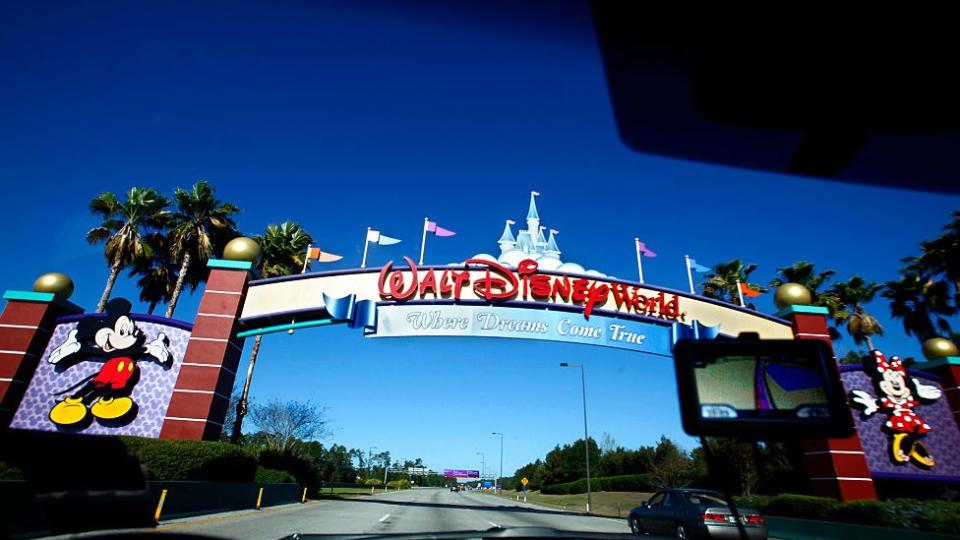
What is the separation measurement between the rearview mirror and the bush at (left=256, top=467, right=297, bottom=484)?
70.6ft

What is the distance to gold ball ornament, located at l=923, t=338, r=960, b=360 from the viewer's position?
19.5 metres

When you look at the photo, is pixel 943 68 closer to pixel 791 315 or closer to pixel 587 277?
pixel 587 277

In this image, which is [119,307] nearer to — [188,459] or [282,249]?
[188,459]

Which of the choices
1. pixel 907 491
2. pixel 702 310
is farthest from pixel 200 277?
pixel 907 491

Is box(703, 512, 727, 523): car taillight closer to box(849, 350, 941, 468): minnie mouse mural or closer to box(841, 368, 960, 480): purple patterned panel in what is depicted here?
box(841, 368, 960, 480): purple patterned panel

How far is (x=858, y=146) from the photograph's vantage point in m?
2.70

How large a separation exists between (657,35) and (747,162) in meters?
1.23

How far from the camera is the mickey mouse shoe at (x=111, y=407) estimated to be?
16.5m

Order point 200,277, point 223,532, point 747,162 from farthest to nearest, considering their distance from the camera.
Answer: point 200,277
point 223,532
point 747,162

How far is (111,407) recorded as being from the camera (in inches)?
653

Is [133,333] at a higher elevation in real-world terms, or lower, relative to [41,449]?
higher

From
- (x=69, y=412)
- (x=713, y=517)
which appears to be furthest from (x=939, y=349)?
(x=69, y=412)

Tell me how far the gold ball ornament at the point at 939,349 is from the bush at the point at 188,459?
88.3ft

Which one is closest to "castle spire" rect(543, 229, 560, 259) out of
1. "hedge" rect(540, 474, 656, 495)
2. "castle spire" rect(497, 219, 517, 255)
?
"castle spire" rect(497, 219, 517, 255)
